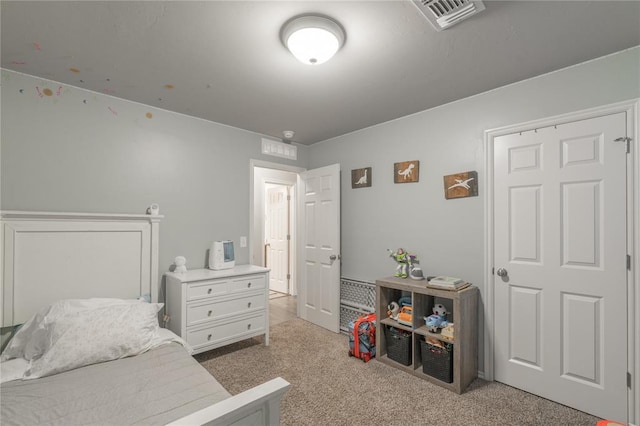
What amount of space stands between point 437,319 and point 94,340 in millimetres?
2447

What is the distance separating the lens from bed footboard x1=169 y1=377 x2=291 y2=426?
91cm

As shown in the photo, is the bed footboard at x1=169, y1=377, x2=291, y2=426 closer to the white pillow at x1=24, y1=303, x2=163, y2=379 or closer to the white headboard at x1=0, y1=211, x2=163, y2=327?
the white pillow at x1=24, y1=303, x2=163, y2=379

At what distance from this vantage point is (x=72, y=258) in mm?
2291

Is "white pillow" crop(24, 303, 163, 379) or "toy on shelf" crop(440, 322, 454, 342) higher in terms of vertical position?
"white pillow" crop(24, 303, 163, 379)

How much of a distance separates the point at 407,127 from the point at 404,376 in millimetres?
2365

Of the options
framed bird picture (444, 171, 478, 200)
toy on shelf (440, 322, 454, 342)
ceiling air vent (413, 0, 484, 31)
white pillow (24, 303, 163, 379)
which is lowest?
toy on shelf (440, 322, 454, 342)

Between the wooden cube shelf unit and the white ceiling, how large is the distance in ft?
5.54

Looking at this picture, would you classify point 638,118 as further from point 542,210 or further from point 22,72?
point 22,72

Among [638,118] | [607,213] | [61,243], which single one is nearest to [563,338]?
[607,213]

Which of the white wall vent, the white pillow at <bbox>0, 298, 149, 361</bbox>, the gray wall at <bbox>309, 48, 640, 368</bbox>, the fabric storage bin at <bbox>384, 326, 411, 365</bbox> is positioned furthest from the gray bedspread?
the white wall vent

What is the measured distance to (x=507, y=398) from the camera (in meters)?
2.17

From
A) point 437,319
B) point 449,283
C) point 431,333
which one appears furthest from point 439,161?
point 431,333

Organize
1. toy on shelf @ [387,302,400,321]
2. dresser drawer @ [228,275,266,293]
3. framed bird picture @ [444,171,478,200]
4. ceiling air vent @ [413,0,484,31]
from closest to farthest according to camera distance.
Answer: ceiling air vent @ [413,0,484,31], framed bird picture @ [444,171,478,200], toy on shelf @ [387,302,400,321], dresser drawer @ [228,275,266,293]

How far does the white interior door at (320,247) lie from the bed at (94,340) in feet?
5.93
